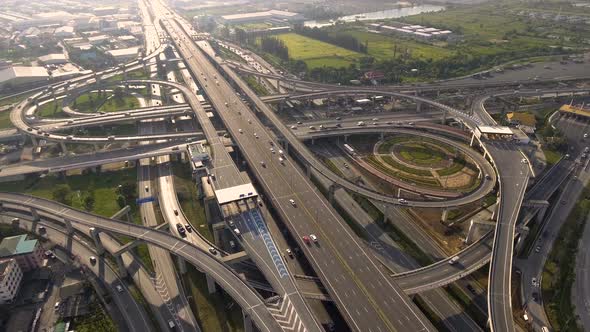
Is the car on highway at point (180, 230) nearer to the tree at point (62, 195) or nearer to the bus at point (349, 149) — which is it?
the tree at point (62, 195)

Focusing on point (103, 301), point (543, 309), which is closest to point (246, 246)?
point (103, 301)

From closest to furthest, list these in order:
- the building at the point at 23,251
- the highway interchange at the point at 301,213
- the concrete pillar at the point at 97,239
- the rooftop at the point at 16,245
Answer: the highway interchange at the point at 301,213 → the building at the point at 23,251 → the rooftop at the point at 16,245 → the concrete pillar at the point at 97,239

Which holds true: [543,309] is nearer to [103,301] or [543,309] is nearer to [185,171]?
[103,301]

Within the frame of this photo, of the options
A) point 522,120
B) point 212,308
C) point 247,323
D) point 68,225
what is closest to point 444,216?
point 247,323

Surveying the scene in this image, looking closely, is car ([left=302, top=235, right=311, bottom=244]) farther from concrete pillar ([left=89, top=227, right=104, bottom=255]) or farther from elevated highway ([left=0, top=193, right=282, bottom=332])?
concrete pillar ([left=89, top=227, right=104, bottom=255])

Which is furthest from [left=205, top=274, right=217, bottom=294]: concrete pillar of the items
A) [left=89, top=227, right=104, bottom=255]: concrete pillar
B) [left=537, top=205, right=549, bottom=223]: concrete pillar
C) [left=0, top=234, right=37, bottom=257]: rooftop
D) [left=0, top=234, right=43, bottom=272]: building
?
[left=537, top=205, right=549, bottom=223]: concrete pillar

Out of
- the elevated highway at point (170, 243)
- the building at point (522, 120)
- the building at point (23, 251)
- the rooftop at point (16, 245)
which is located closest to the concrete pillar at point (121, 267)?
the elevated highway at point (170, 243)

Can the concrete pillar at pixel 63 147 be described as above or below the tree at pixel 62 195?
above
